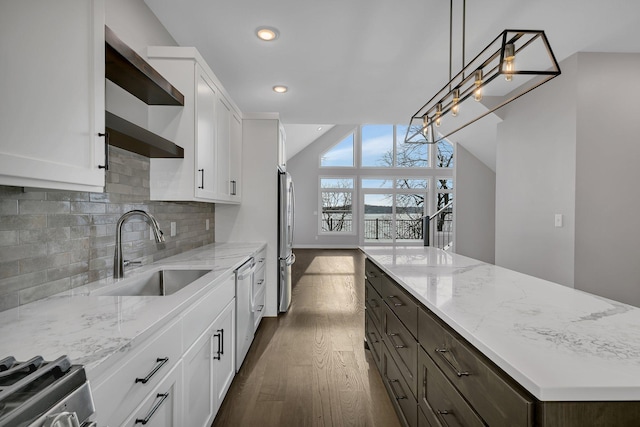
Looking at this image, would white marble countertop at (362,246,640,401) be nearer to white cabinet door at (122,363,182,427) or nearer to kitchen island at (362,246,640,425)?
kitchen island at (362,246,640,425)

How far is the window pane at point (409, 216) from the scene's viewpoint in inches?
412

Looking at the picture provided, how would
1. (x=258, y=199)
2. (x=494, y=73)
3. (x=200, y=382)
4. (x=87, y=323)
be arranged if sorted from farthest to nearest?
(x=258, y=199) < (x=494, y=73) < (x=200, y=382) < (x=87, y=323)

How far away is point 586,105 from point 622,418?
329 centimetres

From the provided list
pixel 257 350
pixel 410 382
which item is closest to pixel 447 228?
pixel 257 350

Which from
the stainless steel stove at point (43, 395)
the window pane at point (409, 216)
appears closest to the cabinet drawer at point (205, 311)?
the stainless steel stove at point (43, 395)

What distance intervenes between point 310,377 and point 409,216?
867 cm

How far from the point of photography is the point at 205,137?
7.89 ft

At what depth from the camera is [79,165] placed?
1.13 meters

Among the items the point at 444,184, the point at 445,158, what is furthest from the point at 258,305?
the point at 445,158

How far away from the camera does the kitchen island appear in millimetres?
710

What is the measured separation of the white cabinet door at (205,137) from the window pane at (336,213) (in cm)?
776

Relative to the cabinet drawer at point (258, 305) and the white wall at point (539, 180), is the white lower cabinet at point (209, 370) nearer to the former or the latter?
the cabinet drawer at point (258, 305)

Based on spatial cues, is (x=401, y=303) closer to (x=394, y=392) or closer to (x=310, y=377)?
(x=394, y=392)

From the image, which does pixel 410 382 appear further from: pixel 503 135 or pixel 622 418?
pixel 503 135
